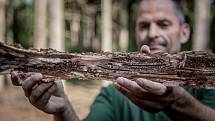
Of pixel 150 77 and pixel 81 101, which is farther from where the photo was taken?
pixel 81 101

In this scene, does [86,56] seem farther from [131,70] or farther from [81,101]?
[81,101]

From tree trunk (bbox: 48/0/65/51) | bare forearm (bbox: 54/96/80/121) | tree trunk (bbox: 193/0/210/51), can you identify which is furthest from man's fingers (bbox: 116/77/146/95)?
tree trunk (bbox: 48/0/65/51)

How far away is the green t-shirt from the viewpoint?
7.09 ft

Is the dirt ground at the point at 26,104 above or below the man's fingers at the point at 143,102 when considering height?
below

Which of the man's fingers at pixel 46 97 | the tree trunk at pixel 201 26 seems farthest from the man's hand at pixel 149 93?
the tree trunk at pixel 201 26

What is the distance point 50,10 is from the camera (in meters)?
8.78

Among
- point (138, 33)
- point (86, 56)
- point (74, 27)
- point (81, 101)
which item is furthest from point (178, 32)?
point (74, 27)

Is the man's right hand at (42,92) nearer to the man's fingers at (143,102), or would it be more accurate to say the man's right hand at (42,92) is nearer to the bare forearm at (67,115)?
the bare forearm at (67,115)

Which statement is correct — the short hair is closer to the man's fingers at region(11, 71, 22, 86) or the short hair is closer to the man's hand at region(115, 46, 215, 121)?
the man's hand at region(115, 46, 215, 121)

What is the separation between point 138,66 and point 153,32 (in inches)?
21.6

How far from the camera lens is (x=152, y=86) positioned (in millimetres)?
1704

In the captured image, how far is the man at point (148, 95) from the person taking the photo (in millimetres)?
1765

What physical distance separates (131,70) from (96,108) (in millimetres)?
487

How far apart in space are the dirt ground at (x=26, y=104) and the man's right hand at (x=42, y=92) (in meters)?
7.25
